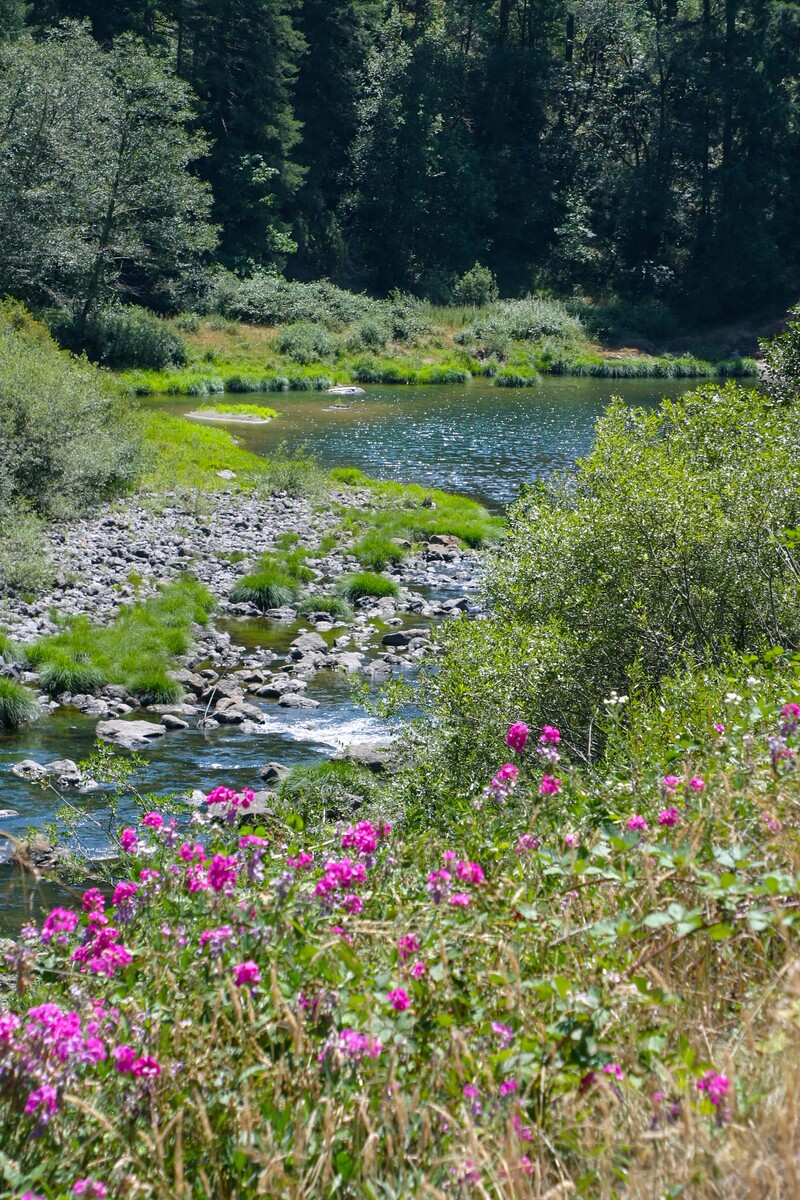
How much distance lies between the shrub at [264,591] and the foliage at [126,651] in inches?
44.8

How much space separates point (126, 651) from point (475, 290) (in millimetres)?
48492

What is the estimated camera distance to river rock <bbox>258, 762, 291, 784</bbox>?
9180 mm

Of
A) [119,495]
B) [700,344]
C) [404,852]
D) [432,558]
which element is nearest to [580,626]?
[404,852]

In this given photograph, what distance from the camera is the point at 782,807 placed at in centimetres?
335

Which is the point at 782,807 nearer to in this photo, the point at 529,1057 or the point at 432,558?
the point at 529,1057

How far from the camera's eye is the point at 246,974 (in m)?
2.73

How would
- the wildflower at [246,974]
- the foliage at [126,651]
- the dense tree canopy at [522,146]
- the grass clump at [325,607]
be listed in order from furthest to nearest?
the dense tree canopy at [522,146] → the grass clump at [325,607] → the foliage at [126,651] → the wildflower at [246,974]

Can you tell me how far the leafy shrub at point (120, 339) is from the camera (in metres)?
37.8

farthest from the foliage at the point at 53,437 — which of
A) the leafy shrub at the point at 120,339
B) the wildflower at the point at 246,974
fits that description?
the leafy shrub at the point at 120,339

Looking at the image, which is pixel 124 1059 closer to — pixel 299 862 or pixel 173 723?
pixel 299 862

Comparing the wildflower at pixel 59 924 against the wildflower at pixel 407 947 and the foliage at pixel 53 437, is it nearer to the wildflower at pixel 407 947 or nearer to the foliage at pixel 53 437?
the wildflower at pixel 407 947

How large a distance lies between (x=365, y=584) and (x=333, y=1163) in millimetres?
13523

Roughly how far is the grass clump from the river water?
0.70 m

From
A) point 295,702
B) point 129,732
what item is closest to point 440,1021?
point 129,732
